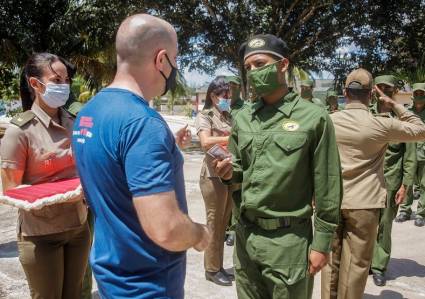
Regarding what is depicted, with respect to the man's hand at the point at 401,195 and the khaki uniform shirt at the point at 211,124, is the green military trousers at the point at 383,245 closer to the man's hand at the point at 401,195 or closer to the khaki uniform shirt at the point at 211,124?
the man's hand at the point at 401,195

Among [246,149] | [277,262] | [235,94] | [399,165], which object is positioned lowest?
[399,165]

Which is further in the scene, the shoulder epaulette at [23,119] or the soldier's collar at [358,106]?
the soldier's collar at [358,106]

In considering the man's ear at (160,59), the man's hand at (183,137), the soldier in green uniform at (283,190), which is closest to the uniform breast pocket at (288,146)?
the soldier in green uniform at (283,190)

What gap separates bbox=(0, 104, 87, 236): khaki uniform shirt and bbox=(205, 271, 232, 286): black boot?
212cm

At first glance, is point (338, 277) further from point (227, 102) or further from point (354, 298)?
point (227, 102)

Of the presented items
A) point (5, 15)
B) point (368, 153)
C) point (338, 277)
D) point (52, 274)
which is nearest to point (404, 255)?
point (338, 277)

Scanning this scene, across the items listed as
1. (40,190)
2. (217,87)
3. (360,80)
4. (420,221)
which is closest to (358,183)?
(360,80)

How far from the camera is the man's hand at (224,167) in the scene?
8.82 feet

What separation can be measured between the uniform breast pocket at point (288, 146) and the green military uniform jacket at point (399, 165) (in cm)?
294

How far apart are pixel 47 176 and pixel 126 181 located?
1.38m

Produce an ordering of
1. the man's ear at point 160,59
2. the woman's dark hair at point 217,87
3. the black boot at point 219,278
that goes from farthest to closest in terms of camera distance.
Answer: the woman's dark hair at point 217,87, the black boot at point 219,278, the man's ear at point 160,59

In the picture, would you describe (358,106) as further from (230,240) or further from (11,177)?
(230,240)

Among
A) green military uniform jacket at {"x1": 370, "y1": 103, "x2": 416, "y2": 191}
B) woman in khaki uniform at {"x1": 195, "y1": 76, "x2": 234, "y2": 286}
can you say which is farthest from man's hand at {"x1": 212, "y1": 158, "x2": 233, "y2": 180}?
green military uniform jacket at {"x1": 370, "y1": 103, "x2": 416, "y2": 191}

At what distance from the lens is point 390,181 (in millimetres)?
5418
